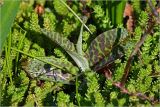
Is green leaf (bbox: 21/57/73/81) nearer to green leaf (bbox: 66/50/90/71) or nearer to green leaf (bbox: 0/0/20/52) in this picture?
green leaf (bbox: 66/50/90/71)

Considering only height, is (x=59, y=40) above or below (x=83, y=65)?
above

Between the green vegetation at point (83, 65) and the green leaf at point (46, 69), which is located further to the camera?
the green leaf at point (46, 69)

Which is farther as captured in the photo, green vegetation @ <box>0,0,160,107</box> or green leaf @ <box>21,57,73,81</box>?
green leaf @ <box>21,57,73,81</box>

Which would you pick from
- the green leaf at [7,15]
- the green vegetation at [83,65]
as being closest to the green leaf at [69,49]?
the green vegetation at [83,65]

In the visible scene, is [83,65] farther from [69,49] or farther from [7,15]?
[7,15]

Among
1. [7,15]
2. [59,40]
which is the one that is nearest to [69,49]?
[59,40]

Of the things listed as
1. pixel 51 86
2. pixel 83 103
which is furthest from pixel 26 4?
pixel 83 103

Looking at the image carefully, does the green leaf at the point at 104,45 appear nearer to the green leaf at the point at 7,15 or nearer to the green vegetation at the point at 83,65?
the green vegetation at the point at 83,65

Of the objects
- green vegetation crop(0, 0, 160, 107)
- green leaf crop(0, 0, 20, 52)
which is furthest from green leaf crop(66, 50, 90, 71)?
green leaf crop(0, 0, 20, 52)

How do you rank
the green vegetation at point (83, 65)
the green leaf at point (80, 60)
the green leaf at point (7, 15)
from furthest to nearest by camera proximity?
the green leaf at point (80, 60)
the green vegetation at point (83, 65)
the green leaf at point (7, 15)
